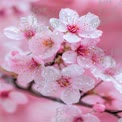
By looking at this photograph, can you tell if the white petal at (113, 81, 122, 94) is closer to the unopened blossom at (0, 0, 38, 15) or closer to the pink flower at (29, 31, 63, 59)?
the pink flower at (29, 31, 63, 59)

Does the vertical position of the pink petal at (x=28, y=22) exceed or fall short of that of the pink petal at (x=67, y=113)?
it exceeds it

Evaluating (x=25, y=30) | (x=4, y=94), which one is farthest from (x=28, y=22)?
(x=4, y=94)

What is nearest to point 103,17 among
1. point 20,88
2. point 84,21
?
point 84,21

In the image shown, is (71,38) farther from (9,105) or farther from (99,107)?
(9,105)

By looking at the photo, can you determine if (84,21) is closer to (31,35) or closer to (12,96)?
(31,35)

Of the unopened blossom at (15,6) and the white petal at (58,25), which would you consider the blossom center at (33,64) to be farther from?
the unopened blossom at (15,6)

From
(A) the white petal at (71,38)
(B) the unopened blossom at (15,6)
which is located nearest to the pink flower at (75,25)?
(A) the white petal at (71,38)

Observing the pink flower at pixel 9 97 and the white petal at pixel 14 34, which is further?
→ the pink flower at pixel 9 97

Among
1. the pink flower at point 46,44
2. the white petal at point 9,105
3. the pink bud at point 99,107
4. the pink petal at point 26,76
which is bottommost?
the white petal at point 9,105

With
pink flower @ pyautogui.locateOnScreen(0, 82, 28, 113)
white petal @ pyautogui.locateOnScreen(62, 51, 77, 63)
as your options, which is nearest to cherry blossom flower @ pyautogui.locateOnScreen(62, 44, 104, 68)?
white petal @ pyautogui.locateOnScreen(62, 51, 77, 63)
